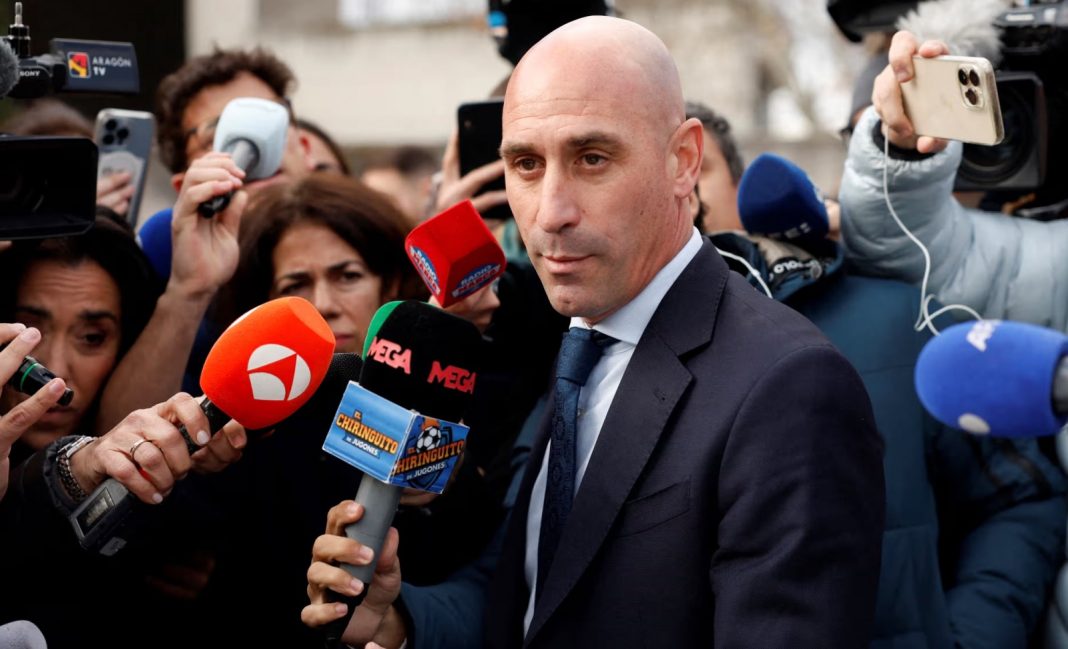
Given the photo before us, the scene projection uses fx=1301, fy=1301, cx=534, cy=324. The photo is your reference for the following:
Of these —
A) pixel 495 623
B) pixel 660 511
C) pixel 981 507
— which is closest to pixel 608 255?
pixel 660 511

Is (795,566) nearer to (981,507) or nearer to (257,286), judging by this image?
(981,507)

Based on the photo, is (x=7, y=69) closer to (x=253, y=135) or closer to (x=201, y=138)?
(x=253, y=135)

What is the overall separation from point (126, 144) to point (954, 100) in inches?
83.5

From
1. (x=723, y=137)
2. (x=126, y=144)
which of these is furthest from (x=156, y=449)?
(x=723, y=137)

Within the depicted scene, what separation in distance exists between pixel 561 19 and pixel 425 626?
69.8 inches

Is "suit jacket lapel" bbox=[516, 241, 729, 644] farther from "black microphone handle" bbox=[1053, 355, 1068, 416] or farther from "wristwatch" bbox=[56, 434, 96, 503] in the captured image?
"wristwatch" bbox=[56, 434, 96, 503]

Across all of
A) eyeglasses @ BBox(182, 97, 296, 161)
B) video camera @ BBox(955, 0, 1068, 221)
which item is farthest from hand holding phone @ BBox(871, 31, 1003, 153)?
eyeglasses @ BBox(182, 97, 296, 161)

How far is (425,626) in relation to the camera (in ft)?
7.47

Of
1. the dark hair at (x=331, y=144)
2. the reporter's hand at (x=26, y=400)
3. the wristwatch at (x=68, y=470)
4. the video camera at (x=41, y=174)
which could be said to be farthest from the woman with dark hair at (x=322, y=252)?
the dark hair at (x=331, y=144)

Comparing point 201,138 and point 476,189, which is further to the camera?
point 201,138

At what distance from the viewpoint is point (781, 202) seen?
2.69 m

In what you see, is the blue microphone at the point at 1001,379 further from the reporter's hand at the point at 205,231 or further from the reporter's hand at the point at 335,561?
the reporter's hand at the point at 205,231

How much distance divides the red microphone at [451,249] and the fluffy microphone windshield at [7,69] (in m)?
0.69

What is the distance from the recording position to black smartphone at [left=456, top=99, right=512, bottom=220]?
125 inches
